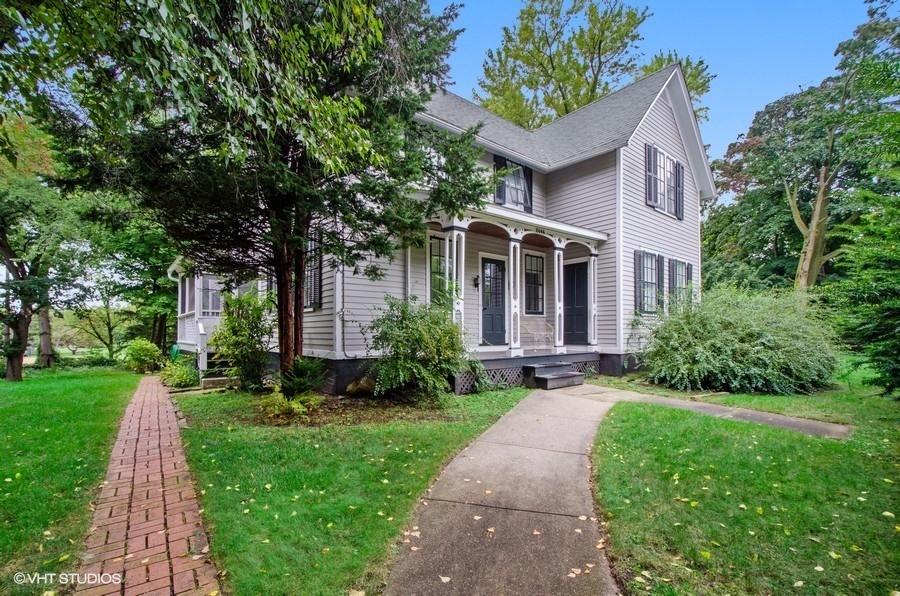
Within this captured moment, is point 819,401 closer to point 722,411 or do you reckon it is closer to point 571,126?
point 722,411

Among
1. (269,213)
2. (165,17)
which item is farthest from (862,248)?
(269,213)

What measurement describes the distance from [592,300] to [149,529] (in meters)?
10.0

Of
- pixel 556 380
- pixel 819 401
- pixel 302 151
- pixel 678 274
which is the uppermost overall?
pixel 302 151

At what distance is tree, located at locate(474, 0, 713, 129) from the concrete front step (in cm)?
1704

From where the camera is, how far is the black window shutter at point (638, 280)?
37.1 feet

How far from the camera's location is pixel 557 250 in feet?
33.9

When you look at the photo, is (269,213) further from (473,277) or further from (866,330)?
(866,330)

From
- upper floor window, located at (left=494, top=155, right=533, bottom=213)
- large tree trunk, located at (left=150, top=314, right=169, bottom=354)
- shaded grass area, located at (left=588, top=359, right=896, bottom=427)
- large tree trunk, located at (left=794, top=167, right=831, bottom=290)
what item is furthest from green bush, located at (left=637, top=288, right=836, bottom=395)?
large tree trunk, located at (left=150, top=314, right=169, bottom=354)

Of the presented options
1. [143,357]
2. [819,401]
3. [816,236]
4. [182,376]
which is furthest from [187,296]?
[816,236]

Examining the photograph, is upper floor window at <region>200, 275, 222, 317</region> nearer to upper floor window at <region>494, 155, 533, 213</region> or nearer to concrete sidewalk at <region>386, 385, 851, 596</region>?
upper floor window at <region>494, 155, 533, 213</region>

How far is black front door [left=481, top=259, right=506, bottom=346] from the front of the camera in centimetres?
1057

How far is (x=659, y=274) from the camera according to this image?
1225cm

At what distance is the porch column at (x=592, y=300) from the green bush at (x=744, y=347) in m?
1.56

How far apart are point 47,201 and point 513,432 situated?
15.3 meters
